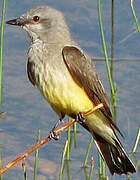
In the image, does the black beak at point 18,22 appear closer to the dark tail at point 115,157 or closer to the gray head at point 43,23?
the gray head at point 43,23

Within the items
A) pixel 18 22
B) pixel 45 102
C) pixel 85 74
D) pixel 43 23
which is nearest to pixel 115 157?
pixel 85 74

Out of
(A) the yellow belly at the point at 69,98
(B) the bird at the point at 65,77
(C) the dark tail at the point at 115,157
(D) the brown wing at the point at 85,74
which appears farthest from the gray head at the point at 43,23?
(C) the dark tail at the point at 115,157

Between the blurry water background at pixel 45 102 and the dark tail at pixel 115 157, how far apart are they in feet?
2.68

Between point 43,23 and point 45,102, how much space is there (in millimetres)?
2536

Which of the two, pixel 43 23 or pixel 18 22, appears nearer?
pixel 18 22

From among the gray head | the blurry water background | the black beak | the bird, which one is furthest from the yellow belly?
the blurry water background

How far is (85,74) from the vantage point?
653 centimetres

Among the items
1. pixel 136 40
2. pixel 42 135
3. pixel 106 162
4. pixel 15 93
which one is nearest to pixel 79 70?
pixel 106 162

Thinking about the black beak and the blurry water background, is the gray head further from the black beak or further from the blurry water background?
the blurry water background

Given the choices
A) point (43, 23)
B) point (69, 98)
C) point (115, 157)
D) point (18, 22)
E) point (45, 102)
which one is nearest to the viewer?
point (69, 98)

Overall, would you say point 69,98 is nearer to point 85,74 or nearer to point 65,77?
point 65,77

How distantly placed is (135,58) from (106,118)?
9.58 feet

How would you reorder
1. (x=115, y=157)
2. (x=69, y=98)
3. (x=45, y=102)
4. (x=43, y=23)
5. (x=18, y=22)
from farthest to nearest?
(x=45, y=102) < (x=115, y=157) < (x=43, y=23) < (x=18, y=22) < (x=69, y=98)

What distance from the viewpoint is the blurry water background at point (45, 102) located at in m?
8.18
